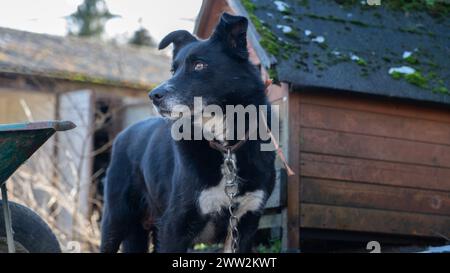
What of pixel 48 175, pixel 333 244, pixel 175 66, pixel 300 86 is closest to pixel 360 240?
pixel 333 244

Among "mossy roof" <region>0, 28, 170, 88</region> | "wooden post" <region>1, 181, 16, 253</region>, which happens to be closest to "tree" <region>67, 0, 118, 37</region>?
"mossy roof" <region>0, 28, 170, 88</region>

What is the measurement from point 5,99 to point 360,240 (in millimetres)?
9272

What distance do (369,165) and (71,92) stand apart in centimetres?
821

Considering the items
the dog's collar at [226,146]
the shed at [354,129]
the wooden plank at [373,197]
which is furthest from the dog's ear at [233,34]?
the wooden plank at [373,197]

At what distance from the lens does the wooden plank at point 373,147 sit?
6.72 metres

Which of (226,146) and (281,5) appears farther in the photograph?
(281,5)

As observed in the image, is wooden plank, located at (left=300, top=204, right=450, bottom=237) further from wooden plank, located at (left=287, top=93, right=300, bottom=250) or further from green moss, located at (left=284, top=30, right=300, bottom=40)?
green moss, located at (left=284, top=30, right=300, bottom=40)

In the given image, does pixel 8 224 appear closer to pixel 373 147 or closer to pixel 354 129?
pixel 354 129

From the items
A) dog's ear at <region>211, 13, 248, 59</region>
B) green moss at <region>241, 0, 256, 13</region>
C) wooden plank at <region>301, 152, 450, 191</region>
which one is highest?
green moss at <region>241, 0, 256, 13</region>

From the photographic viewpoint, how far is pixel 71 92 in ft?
45.1

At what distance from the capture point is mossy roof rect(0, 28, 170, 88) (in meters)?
13.2

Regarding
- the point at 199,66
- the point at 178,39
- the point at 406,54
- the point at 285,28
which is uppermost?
the point at 285,28

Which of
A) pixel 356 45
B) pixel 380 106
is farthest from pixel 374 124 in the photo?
pixel 356 45
